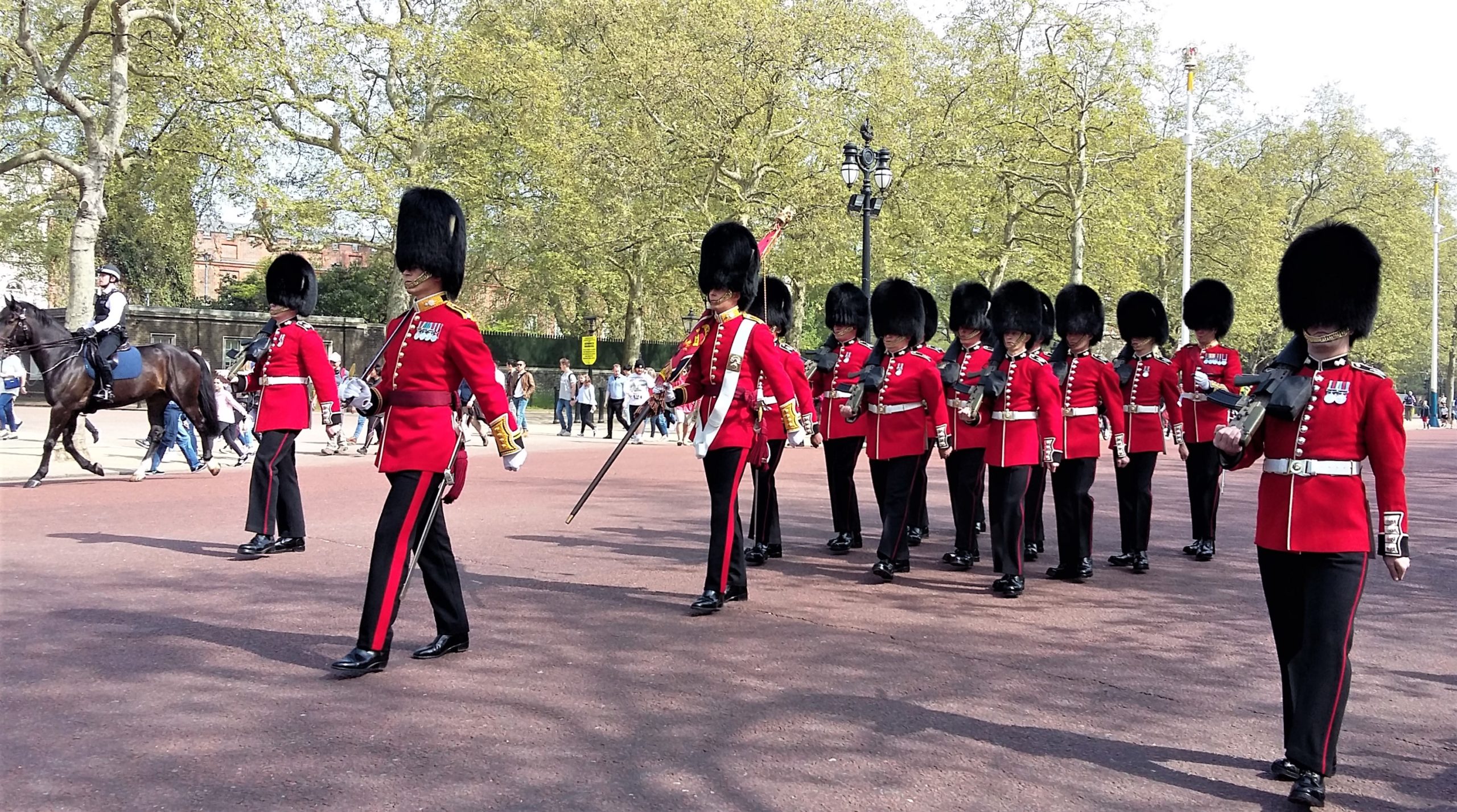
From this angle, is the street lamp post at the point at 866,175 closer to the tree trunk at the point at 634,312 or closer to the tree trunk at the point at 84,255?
the tree trunk at the point at 84,255

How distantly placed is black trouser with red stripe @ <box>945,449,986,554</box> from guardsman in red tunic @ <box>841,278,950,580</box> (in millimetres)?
352

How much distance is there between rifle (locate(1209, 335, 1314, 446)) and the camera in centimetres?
423

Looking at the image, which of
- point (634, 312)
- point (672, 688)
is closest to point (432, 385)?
point (672, 688)

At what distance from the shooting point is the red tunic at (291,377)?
8.13 meters

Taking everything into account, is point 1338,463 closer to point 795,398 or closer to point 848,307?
point 795,398

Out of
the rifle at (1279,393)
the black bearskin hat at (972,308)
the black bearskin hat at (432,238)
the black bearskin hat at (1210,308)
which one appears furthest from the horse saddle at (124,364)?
the rifle at (1279,393)

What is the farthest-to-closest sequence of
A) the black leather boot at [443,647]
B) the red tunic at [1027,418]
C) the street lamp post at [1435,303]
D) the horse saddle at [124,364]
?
the street lamp post at [1435,303] < the horse saddle at [124,364] < the red tunic at [1027,418] < the black leather boot at [443,647]

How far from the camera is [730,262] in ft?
23.0

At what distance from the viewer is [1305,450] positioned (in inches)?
168

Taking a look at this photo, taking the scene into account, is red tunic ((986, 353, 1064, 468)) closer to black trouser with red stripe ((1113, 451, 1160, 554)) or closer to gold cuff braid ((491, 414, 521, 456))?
black trouser with red stripe ((1113, 451, 1160, 554))

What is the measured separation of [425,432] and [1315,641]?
353 cm

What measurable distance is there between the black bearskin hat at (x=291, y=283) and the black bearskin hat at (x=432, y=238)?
2926mm

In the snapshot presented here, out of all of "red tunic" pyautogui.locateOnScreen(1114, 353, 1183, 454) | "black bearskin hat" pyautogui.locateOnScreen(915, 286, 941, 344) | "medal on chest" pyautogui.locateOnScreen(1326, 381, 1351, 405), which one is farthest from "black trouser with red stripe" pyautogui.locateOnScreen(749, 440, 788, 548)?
"medal on chest" pyautogui.locateOnScreen(1326, 381, 1351, 405)

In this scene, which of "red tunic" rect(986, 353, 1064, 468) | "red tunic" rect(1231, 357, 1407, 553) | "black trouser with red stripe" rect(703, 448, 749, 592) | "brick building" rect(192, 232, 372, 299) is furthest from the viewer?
"brick building" rect(192, 232, 372, 299)
